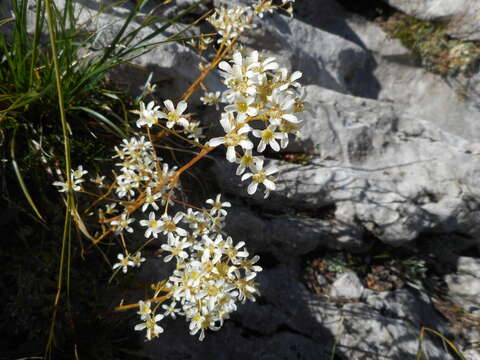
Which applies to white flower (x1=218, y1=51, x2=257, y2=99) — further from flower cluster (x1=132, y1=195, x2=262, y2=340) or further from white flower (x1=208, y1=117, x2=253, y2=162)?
flower cluster (x1=132, y1=195, x2=262, y2=340)

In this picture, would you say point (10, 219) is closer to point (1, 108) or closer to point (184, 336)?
point (1, 108)

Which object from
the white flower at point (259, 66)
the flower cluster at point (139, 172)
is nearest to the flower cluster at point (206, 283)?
the flower cluster at point (139, 172)

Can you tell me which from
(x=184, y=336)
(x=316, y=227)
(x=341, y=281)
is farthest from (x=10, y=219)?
(x=341, y=281)

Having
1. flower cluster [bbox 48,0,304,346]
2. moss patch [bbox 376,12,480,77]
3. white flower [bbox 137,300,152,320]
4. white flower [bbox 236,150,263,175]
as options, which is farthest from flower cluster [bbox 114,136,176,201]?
moss patch [bbox 376,12,480,77]

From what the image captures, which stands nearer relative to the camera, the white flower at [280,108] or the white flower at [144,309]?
the white flower at [280,108]

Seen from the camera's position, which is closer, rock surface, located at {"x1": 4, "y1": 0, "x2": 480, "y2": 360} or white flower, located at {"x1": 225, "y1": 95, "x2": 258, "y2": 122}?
white flower, located at {"x1": 225, "y1": 95, "x2": 258, "y2": 122}

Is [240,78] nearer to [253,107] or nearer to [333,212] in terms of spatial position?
[253,107]

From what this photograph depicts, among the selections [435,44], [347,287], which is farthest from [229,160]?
[435,44]

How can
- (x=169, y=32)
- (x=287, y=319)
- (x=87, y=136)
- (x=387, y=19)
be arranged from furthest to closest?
(x=387, y=19) < (x=169, y=32) < (x=287, y=319) < (x=87, y=136)

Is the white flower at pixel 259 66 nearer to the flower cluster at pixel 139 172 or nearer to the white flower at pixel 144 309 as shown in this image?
the flower cluster at pixel 139 172

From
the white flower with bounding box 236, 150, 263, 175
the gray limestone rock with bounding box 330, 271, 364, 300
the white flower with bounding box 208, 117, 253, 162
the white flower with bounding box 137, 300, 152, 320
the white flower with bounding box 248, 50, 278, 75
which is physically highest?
the white flower with bounding box 248, 50, 278, 75

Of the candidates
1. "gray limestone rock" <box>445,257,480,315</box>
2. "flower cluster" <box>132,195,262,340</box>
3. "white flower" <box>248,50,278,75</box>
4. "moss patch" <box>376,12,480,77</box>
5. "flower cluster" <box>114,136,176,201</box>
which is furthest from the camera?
"moss patch" <box>376,12,480,77</box>
